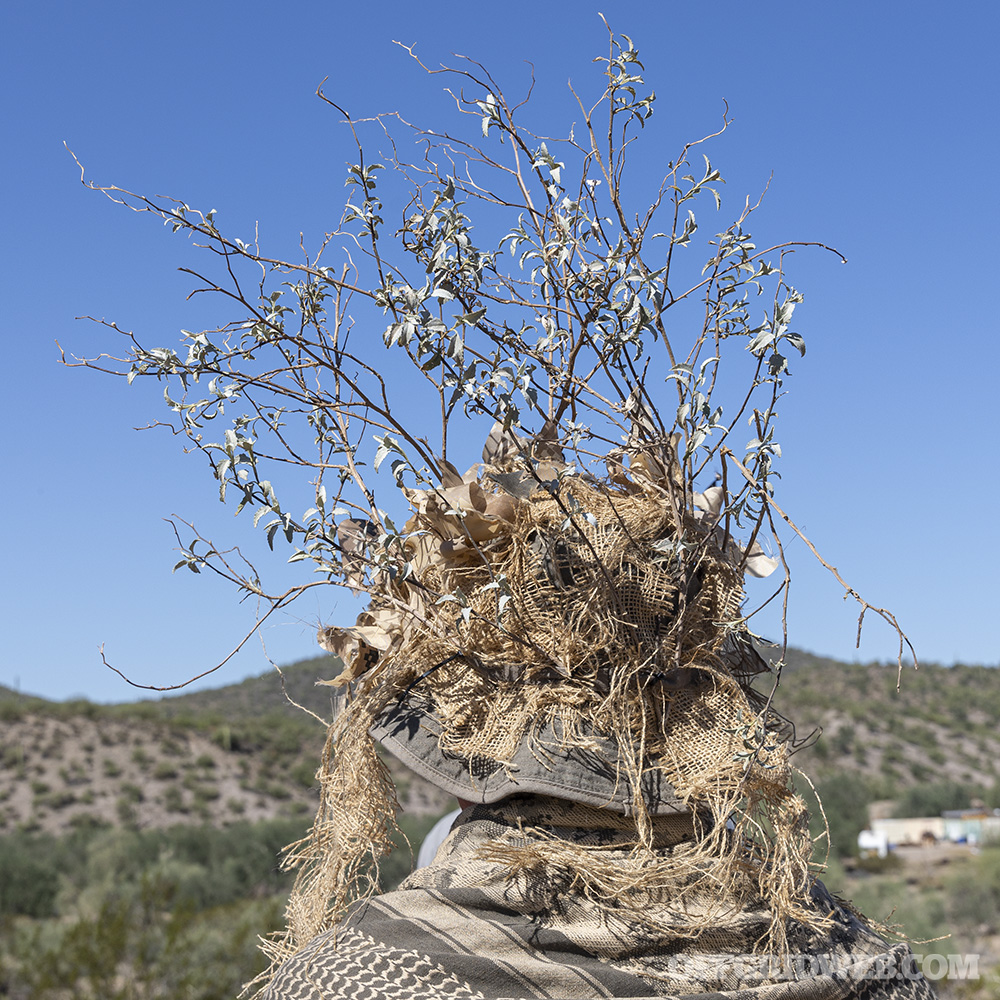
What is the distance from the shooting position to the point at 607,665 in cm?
177

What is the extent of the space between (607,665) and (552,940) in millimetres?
461

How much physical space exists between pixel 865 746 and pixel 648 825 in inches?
1421

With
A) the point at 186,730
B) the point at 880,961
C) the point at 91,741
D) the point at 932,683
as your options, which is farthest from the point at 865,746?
the point at 880,961

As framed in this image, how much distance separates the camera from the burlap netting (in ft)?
5.45

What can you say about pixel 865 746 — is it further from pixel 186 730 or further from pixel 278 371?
pixel 278 371

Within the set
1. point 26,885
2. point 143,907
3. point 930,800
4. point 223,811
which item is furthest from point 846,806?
point 143,907

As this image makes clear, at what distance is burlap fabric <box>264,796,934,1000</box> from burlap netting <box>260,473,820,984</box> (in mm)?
27

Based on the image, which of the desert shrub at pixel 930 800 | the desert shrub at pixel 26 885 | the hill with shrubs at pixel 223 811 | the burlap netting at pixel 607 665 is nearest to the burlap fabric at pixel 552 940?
the burlap netting at pixel 607 665

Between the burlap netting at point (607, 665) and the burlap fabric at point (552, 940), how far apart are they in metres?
0.03

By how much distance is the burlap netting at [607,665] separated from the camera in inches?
65.4

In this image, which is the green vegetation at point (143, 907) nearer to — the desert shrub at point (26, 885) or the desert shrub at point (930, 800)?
the desert shrub at point (26, 885)

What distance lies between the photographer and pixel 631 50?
1.90 m

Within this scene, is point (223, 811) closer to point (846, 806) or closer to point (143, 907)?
point (846, 806)

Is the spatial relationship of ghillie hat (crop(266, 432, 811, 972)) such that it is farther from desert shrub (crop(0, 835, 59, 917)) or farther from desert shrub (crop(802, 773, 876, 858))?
desert shrub (crop(802, 773, 876, 858))
